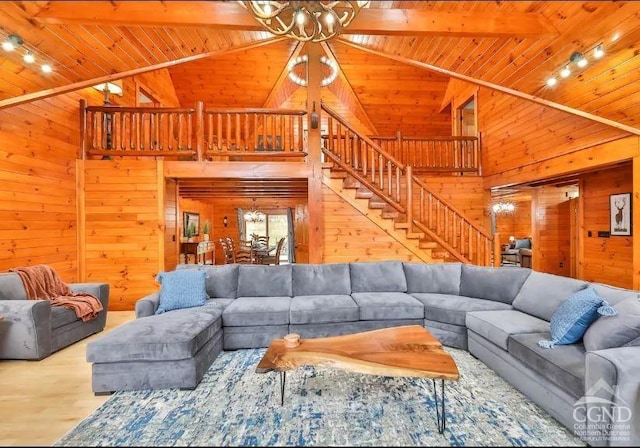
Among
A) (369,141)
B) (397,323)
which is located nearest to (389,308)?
(397,323)

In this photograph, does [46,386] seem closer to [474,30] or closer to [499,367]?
[499,367]

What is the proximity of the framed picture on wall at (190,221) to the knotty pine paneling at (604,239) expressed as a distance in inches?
344

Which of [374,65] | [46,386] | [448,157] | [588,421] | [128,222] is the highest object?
[374,65]

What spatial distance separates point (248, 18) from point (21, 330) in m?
3.52

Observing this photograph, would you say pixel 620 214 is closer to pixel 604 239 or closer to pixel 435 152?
pixel 604 239

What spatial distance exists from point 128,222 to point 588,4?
229 inches

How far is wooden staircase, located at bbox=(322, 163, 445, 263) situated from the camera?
4707 millimetres

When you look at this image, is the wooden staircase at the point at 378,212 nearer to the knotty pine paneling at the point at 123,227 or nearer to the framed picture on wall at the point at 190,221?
the knotty pine paneling at the point at 123,227

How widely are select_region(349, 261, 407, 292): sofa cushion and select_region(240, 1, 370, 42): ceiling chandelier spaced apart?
2.51 metres

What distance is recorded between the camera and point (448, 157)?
21.0 ft

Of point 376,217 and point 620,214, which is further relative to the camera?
point 376,217

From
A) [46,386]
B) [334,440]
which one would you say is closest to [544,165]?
[334,440]

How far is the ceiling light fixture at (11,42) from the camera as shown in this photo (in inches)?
108

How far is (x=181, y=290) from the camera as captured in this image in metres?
3.13
